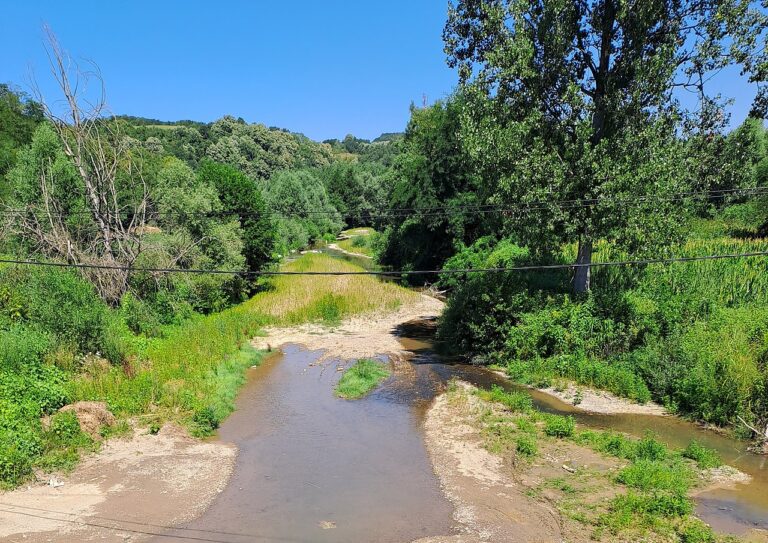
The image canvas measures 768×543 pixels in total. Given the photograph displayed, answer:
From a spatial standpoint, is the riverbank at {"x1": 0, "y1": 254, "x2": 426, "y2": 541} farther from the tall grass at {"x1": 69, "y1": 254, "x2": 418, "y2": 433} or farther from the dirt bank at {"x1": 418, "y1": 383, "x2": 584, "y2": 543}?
the dirt bank at {"x1": 418, "y1": 383, "x2": 584, "y2": 543}

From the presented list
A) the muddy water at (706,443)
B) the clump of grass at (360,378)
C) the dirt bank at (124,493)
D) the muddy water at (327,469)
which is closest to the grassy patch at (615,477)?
the muddy water at (706,443)

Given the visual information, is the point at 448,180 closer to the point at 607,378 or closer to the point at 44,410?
the point at 607,378

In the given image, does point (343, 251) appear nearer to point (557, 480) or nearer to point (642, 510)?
point (557, 480)

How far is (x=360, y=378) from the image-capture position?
18781 millimetres

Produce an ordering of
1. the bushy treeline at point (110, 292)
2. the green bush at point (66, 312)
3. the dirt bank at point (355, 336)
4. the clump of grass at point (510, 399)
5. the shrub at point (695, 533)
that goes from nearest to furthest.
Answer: the shrub at point (695, 533)
the bushy treeline at point (110, 292)
the clump of grass at point (510, 399)
the green bush at point (66, 312)
the dirt bank at point (355, 336)

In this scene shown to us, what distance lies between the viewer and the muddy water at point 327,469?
9594 mm

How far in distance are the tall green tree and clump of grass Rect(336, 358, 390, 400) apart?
7.76 meters

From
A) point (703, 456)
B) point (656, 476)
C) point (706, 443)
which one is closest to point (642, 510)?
point (656, 476)

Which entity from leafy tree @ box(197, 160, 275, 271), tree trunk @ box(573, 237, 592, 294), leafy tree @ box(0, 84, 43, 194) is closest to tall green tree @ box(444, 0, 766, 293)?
tree trunk @ box(573, 237, 592, 294)

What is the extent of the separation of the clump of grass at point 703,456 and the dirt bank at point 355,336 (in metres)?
12.5

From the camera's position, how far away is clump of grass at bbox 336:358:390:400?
695 inches

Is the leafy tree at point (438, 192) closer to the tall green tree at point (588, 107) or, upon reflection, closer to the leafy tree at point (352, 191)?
the tall green tree at point (588, 107)

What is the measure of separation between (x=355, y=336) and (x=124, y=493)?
16.0 metres

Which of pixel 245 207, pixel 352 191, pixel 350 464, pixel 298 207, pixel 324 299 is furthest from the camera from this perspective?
pixel 352 191
